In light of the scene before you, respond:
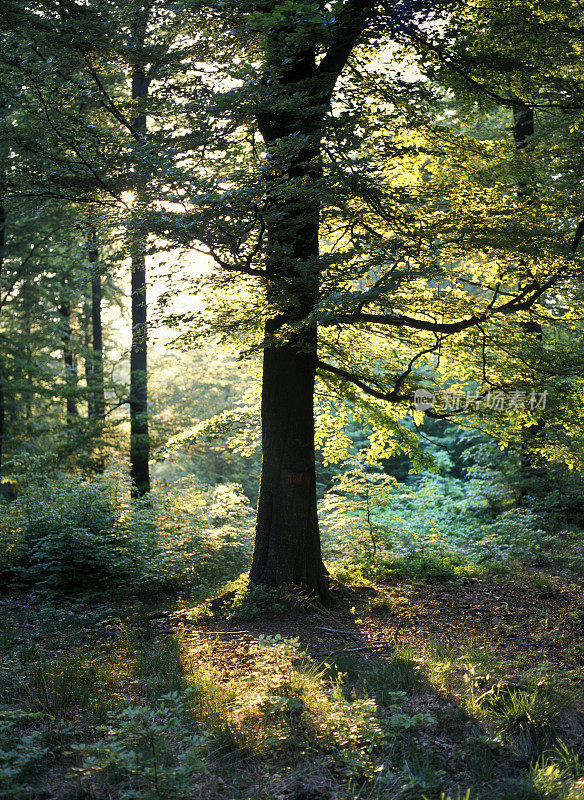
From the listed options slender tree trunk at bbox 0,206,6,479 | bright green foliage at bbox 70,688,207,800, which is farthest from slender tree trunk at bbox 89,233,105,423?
bright green foliage at bbox 70,688,207,800

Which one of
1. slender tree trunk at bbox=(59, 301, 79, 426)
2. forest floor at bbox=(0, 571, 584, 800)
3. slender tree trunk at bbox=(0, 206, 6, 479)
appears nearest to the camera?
forest floor at bbox=(0, 571, 584, 800)

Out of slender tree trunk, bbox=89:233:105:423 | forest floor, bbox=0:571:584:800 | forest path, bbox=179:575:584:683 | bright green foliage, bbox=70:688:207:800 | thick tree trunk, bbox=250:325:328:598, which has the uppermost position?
slender tree trunk, bbox=89:233:105:423

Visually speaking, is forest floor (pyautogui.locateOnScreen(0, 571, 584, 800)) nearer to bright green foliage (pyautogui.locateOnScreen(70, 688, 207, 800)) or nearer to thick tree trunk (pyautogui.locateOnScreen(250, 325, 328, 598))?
bright green foliage (pyautogui.locateOnScreen(70, 688, 207, 800))

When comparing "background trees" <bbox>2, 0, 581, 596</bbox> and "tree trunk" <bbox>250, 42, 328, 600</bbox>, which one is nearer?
"background trees" <bbox>2, 0, 581, 596</bbox>

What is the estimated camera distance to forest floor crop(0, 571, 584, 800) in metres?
3.13

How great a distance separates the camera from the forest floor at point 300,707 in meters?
3.13

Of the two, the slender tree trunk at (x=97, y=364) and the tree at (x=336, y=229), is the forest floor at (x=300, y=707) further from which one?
the slender tree trunk at (x=97, y=364)

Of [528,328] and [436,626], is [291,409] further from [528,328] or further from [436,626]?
[528,328]

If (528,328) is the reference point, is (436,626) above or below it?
below

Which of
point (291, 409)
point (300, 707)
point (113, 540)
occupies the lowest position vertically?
point (113, 540)

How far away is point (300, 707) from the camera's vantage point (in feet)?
12.5

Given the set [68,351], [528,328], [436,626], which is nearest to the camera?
[436,626]

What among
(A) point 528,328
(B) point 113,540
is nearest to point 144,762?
(B) point 113,540

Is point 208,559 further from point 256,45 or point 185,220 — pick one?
point 256,45
